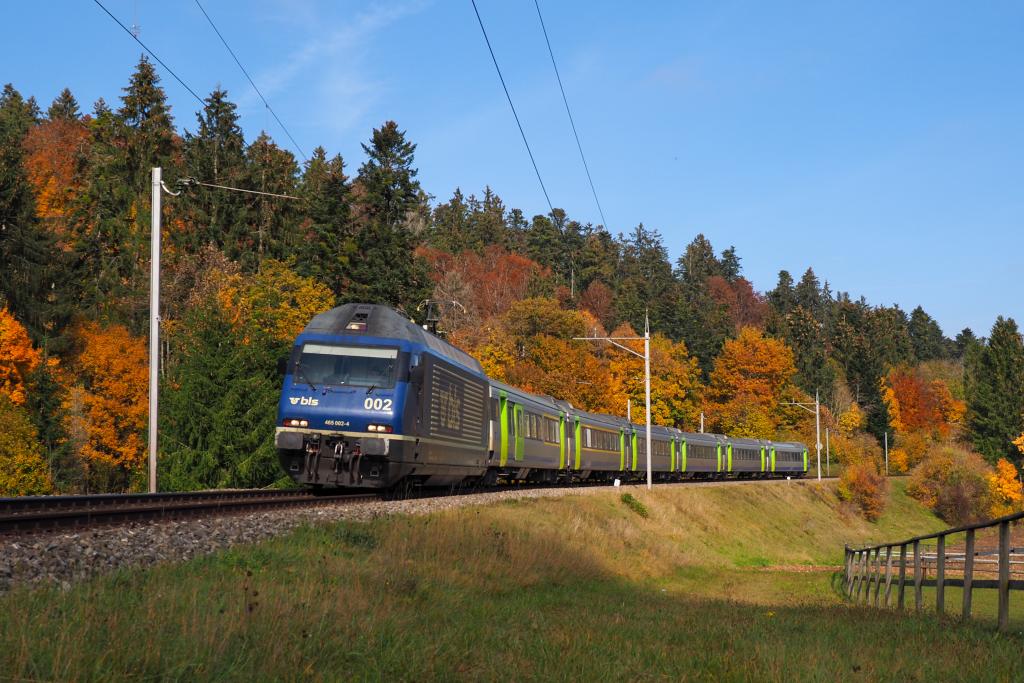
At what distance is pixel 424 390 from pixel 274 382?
2772 cm

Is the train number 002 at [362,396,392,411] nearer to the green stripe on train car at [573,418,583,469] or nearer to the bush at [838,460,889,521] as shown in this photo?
the green stripe on train car at [573,418,583,469]

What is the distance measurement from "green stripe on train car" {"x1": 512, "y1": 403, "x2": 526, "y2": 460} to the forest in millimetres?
12003

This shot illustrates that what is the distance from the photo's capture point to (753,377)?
10681cm

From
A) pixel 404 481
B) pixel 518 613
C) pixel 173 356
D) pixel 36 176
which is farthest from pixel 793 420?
pixel 518 613

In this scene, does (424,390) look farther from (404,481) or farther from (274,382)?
(274,382)

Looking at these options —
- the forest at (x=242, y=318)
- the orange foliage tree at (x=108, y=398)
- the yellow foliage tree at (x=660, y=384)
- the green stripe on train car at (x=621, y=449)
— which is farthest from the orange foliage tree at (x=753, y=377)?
the orange foliage tree at (x=108, y=398)

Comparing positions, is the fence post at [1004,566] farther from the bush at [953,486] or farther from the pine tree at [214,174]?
the bush at [953,486]

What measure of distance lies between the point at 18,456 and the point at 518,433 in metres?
26.7

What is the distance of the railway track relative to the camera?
13634 millimetres

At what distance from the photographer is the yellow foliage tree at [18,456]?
4722cm

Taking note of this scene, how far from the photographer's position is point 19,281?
52469 millimetres

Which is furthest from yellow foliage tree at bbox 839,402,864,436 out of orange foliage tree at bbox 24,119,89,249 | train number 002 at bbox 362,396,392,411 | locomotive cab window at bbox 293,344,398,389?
train number 002 at bbox 362,396,392,411

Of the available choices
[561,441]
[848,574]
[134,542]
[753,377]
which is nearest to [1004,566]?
[134,542]

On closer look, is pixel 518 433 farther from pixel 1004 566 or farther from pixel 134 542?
pixel 1004 566
